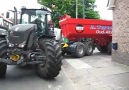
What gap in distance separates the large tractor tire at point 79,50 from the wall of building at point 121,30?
2.89m

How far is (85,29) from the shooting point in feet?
54.7

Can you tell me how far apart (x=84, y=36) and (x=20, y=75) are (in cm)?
764

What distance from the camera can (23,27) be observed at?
9.68 meters

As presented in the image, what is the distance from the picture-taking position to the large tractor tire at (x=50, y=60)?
29.9 ft

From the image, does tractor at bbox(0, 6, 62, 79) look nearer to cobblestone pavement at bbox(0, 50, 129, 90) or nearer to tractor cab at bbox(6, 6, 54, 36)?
cobblestone pavement at bbox(0, 50, 129, 90)

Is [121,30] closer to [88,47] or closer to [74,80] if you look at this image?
[74,80]

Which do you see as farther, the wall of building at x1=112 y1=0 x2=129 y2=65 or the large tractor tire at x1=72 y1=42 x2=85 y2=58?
the large tractor tire at x1=72 y1=42 x2=85 y2=58

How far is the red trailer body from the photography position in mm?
16031

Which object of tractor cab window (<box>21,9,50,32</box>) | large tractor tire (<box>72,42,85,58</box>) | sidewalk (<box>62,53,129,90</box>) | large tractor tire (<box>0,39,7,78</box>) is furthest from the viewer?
large tractor tire (<box>72,42,85,58</box>)

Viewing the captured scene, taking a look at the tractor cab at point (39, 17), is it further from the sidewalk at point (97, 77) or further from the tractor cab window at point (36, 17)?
the sidewalk at point (97, 77)

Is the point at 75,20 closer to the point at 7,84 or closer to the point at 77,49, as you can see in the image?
the point at 77,49

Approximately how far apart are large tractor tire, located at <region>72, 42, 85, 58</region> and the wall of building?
9.49 ft

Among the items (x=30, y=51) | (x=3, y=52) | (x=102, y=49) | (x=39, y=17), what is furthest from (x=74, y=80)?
(x=102, y=49)

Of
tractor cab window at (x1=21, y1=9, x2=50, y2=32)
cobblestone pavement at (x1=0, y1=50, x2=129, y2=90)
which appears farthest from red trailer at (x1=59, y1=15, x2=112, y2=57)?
cobblestone pavement at (x1=0, y1=50, x2=129, y2=90)
